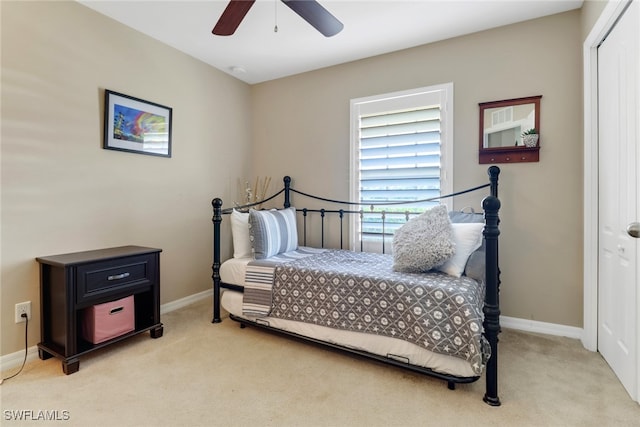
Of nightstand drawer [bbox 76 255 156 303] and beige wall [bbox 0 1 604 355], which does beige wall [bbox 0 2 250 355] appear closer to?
beige wall [bbox 0 1 604 355]

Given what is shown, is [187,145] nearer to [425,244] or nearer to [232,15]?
[232,15]

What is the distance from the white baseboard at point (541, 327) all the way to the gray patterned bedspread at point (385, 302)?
2.52 ft

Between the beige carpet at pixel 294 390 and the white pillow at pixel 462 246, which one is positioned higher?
the white pillow at pixel 462 246

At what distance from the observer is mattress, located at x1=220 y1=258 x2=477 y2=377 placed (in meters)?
1.65

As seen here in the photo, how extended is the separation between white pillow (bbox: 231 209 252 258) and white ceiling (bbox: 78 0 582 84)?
1487 millimetres

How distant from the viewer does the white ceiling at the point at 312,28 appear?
2213 mm

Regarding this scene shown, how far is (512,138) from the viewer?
2445 millimetres

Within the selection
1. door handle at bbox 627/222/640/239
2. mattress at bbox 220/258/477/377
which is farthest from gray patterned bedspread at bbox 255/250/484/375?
door handle at bbox 627/222/640/239

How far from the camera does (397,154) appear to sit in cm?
287

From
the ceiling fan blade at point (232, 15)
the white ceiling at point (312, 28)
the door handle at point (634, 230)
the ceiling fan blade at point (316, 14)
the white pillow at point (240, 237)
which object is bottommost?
the white pillow at point (240, 237)

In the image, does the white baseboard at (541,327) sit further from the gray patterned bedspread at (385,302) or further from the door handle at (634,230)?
the door handle at (634,230)

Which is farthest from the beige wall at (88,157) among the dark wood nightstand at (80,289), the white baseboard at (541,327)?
the white baseboard at (541,327)

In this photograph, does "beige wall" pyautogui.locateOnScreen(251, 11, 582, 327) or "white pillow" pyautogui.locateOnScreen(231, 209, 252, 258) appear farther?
"white pillow" pyautogui.locateOnScreen(231, 209, 252, 258)

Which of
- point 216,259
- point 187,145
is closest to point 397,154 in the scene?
point 216,259
